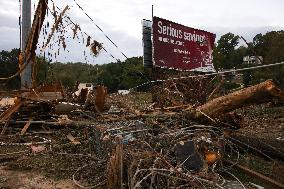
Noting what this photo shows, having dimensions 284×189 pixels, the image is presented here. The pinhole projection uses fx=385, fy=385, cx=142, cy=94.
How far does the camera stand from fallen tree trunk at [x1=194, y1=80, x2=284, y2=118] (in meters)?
7.15

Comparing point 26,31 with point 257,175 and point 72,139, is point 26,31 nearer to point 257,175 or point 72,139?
point 72,139

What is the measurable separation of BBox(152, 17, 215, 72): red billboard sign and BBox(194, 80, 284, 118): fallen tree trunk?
7831 millimetres

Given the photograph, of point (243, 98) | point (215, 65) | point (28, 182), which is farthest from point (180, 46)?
point (215, 65)

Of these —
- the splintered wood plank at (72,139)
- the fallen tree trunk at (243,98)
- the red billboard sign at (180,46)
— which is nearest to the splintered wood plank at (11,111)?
the splintered wood plank at (72,139)

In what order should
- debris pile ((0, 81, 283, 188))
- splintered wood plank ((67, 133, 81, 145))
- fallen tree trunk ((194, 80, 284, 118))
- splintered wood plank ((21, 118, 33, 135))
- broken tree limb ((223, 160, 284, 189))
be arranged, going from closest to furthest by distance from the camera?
debris pile ((0, 81, 283, 188)) → broken tree limb ((223, 160, 284, 189)) → fallen tree trunk ((194, 80, 284, 118)) → splintered wood plank ((67, 133, 81, 145)) → splintered wood plank ((21, 118, 33, 135))

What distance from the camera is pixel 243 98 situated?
26.3ft

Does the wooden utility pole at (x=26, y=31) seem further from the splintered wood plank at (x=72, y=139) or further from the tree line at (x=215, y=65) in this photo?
the tree line at (x=215, y=65)

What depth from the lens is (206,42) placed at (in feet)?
69.0

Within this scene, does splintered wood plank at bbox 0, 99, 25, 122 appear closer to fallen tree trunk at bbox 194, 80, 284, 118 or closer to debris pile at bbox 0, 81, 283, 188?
debris pile at bbox 0, 81, 283, 188

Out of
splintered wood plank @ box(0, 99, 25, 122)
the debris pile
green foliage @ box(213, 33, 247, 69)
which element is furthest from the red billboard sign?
green foliage @ box(213, 33, 247, 69)

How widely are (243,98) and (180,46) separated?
10.8 metres

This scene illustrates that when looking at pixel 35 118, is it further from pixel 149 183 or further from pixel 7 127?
pixel 149 183

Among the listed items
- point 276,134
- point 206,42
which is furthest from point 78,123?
point 206,42

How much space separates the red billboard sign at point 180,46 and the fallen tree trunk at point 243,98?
7831mm
